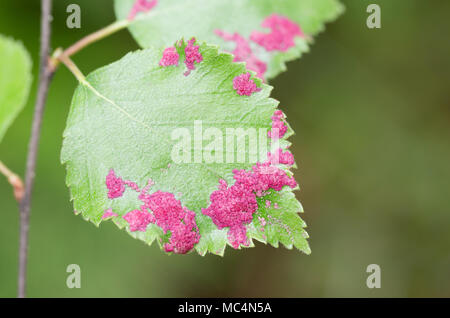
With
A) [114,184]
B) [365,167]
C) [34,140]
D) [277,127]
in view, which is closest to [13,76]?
[34,140]

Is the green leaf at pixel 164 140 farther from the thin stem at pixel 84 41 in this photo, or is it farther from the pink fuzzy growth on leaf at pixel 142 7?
the pink fuzzy growth on leaf at pixel 142 7

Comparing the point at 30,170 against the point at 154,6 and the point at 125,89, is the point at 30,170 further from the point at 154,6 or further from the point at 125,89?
the point at 154,6

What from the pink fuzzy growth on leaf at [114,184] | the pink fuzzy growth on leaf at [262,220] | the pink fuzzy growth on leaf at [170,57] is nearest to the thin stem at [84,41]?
the pink fuzzy growth on leaf at [170,57]

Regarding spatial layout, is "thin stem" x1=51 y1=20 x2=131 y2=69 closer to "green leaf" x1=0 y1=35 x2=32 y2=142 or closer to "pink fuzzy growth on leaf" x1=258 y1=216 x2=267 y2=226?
"green leaf" x1=0 y1=35 x2=32 y2=142

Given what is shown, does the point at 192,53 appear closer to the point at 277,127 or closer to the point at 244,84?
the point at 244,84

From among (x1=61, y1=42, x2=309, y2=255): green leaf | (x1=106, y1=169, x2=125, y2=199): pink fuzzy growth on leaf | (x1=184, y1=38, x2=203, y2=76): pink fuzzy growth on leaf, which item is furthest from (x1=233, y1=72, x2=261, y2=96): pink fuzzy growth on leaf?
(x1=106, y1=169, x2=125, y2=199): pink fuzzy growth on leaf

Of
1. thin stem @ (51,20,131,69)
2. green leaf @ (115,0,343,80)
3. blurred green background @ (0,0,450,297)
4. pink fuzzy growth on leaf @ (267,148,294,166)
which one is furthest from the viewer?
blurred green background @ (0,0,450,297)

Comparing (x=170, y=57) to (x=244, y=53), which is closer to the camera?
(x=170, y=57)
